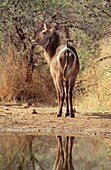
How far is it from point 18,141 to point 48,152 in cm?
98

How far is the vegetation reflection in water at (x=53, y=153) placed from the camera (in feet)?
30.0

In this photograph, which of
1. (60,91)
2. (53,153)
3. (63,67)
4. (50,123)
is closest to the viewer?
(53,153)

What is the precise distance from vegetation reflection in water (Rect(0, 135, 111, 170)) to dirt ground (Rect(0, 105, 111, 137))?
0.68 meters

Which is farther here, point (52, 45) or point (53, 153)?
point (52, 45)

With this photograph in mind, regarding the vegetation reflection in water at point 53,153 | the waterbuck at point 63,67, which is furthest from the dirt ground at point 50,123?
the vegetation reflection in water at point 53,153

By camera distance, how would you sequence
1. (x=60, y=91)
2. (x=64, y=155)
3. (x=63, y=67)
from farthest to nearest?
1. (x=60, y=91)
2. (x=63, y=67)
3. (x=64, y=155)

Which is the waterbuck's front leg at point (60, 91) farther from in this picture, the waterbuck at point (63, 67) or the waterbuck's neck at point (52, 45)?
the waterbuck's neck at point (52, 45)

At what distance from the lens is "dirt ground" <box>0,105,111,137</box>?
40.2 feet

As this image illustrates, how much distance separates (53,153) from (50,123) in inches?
117

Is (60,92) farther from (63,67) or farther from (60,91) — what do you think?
(63,67)

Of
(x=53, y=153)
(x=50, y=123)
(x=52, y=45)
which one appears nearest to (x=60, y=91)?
(x=52, y=45)

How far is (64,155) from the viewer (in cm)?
998

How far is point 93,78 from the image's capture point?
1744 cm

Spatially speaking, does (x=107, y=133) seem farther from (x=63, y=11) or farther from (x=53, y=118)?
(x=63, y=11)
